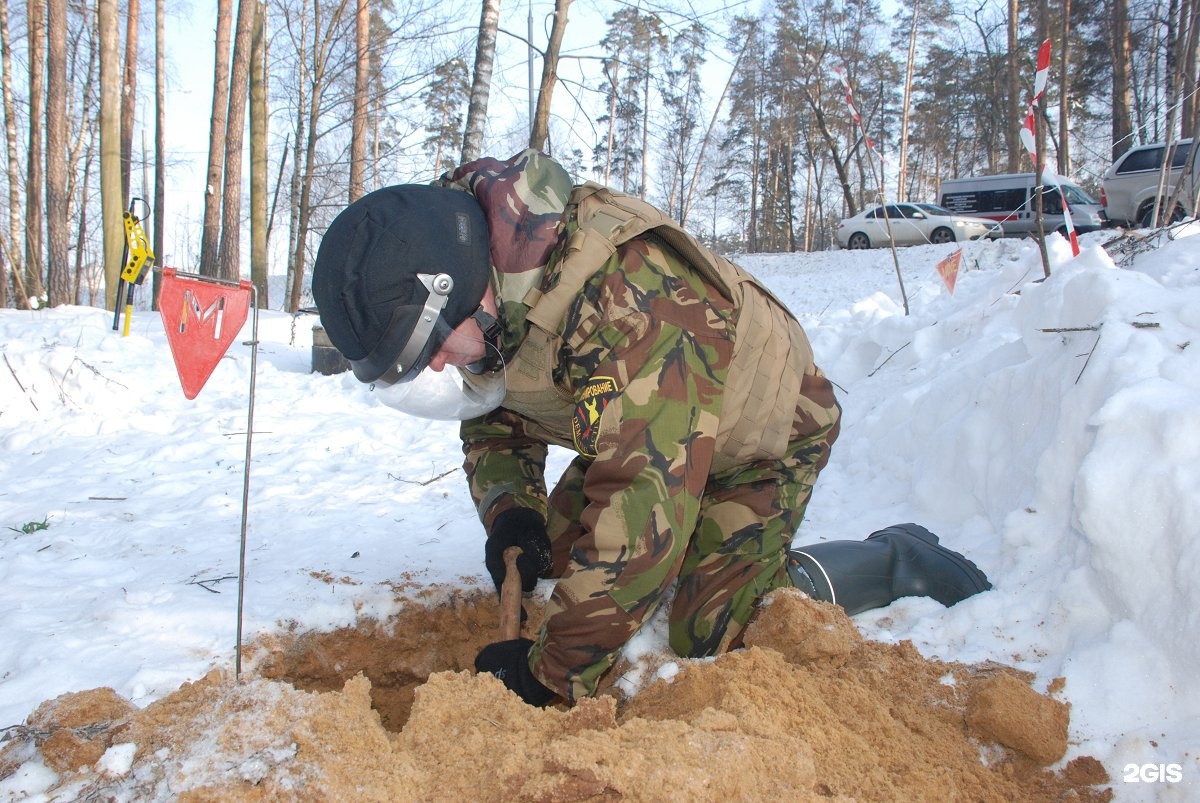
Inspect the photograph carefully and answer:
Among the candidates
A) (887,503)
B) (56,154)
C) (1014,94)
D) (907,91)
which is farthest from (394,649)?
(907,91)

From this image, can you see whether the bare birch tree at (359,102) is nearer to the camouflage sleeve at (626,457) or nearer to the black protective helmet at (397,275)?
the black protective helmet at (397,275)

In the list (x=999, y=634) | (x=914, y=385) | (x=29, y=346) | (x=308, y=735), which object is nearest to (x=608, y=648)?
(x=308, y=735)

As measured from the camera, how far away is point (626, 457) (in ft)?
5.17

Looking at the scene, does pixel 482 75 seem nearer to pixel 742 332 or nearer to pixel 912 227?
pixel 742 332

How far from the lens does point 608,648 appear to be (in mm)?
1634

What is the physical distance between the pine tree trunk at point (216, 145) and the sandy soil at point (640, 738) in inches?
413

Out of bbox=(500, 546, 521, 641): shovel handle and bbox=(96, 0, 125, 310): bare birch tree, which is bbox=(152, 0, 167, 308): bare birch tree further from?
bbox=(500, 546, 521, 641): shovel handle

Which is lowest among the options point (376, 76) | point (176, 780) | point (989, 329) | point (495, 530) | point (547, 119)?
point (176, 780)

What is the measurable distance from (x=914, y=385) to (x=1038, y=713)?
259 centimetres

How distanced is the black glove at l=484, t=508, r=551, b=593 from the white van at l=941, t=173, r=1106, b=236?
47.8 ft

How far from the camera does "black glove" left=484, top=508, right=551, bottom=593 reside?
2152 millimetres

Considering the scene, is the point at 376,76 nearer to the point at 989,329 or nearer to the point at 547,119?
the point at 547,119

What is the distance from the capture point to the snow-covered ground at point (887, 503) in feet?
5.79

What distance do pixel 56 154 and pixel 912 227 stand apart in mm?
15474
